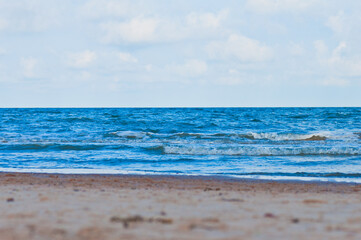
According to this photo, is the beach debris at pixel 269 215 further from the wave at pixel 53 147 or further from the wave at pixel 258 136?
the wave at pixel 258 136

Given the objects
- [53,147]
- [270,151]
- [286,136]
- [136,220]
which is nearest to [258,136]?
[286,136]

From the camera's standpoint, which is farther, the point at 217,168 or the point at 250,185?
the point at 217,168

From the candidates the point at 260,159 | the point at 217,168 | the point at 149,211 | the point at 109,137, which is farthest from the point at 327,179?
the point at 109,137

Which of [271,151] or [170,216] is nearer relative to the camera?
[170,216]

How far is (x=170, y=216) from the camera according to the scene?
557cm

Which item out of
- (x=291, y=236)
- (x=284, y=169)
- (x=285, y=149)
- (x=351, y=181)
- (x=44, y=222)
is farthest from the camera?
(x=285, y=149)

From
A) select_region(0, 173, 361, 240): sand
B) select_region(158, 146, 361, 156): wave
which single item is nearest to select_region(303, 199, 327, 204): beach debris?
select_region(0, 173, 361, 240): sand

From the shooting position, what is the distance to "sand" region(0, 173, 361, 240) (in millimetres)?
4719

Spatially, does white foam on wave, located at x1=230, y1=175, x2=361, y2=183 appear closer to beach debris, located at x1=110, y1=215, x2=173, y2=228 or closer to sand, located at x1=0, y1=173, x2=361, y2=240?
sand, located at x1=0, y1=173, x2=361, y2=240

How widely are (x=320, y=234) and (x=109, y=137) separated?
24175mm

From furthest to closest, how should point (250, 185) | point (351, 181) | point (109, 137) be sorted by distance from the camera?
point (109, 137), point (351, 181), point (250, 185)

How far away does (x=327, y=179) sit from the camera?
12367mm

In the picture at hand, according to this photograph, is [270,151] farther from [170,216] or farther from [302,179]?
[170,216]

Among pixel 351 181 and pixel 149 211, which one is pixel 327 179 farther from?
Answer: pixel 149 211
